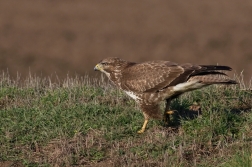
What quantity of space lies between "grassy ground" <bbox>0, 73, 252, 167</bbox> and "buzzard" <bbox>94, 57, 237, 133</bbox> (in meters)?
0.37

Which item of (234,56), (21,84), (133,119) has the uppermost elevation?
(234,56)

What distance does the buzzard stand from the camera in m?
9.14

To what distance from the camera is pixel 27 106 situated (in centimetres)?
1024

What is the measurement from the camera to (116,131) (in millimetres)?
9102

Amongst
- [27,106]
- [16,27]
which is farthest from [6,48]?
[27,106]

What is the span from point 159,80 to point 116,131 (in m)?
1.00

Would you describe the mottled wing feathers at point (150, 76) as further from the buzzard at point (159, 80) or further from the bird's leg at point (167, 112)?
the bird's leg at point (167, 112)

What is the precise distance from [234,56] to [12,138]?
15.1 m

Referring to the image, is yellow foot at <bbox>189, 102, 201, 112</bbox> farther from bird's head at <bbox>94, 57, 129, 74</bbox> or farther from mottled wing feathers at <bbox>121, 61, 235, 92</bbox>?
bird's head at <bbox>94, 57, 129, 74</bbox>

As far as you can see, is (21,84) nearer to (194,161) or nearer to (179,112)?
(179,112)

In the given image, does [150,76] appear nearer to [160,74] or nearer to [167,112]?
[160,74]

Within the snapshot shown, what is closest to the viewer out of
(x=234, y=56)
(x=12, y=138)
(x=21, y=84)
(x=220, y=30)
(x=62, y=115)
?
(x=12, y=138)

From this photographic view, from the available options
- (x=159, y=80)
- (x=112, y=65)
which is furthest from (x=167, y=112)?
(x=112, y=65)

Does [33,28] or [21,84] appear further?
[33,28]
